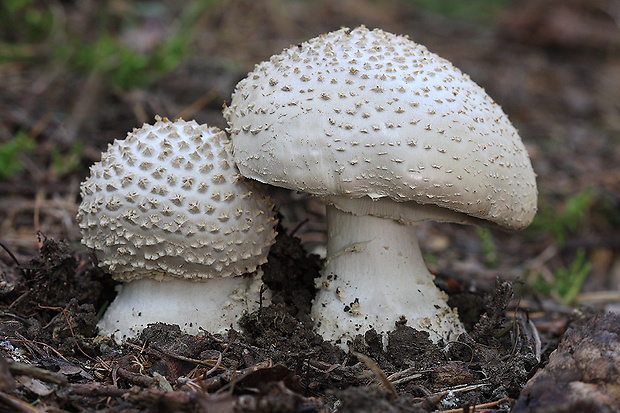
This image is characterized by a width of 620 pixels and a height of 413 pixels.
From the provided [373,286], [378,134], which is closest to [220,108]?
[373,286]

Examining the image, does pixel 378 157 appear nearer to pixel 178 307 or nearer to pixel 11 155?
pixel 178 307

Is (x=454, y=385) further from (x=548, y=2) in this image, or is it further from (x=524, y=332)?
(x=548, y=2)

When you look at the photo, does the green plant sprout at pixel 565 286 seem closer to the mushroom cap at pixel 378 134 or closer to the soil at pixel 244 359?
the soil at pixel 244 359

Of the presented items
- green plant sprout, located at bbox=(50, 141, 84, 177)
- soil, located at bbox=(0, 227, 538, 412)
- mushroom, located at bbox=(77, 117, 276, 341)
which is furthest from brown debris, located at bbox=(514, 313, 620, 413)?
green plant sprout, located at bbox=(50, 141, 84, 177)

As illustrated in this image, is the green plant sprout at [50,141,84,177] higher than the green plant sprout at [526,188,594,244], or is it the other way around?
the green plant sprout at [50,141,84,177]

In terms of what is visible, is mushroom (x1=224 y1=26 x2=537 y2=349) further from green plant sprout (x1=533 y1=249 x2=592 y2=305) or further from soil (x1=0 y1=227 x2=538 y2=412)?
green plant sprout (x1=533 y1=249 x2=592 y2=305)

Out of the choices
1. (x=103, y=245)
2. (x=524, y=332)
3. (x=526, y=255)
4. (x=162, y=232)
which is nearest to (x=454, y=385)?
(x=524, y=332)

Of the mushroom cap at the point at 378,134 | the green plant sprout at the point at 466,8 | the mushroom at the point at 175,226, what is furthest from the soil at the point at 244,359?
the green plant sprout at the point at 466,8
